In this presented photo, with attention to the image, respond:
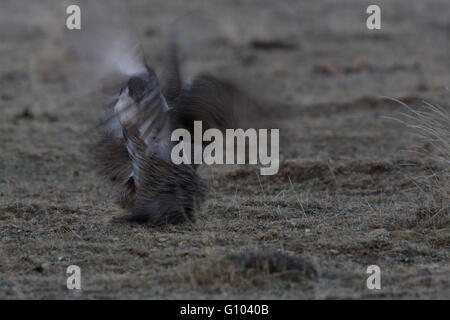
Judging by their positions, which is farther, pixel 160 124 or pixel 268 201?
pixel 268 201

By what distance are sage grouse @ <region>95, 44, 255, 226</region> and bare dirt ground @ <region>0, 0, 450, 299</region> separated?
138 mm

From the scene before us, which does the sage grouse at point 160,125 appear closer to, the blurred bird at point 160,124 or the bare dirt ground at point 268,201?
the blurred bird at point 160,124

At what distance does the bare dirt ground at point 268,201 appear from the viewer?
3.52m

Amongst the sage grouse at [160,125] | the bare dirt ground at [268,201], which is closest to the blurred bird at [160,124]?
the sage grouse at [160,125]

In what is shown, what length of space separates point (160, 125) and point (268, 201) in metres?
1.13

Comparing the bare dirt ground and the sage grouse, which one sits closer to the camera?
the bare dirt ground

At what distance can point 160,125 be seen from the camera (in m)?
4.07

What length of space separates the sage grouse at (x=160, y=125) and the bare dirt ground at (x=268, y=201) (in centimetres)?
14

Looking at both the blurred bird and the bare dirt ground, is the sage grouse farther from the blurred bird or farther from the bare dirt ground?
the bare dirt ground

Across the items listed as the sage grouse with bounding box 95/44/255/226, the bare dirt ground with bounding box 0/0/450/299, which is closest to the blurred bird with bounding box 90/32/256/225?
the sage grouse with bounding box 95/44/255/226

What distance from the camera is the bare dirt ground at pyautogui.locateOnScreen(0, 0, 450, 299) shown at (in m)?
3.52

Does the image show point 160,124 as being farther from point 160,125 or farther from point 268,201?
point 268,201

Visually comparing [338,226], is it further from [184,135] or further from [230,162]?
[230,162]

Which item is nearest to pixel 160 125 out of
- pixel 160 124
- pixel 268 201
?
pixel 160 124
